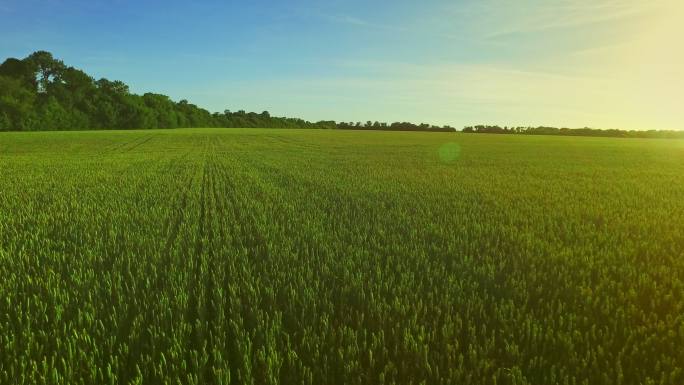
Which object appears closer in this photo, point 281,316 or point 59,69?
point 281,316

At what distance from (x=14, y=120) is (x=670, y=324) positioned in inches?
3668

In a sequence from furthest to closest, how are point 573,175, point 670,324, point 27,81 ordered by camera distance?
point 27,81 < point 573,175 < point 670,324

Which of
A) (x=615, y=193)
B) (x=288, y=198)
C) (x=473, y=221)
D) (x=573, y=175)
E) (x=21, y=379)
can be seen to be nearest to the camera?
(x=21, y=379)

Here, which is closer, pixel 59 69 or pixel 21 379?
pixel 21 379

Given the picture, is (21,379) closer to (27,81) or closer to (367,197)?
(367,197)

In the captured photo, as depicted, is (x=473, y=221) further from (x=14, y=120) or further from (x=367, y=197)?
(x=14, y=120)

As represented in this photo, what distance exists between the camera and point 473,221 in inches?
336

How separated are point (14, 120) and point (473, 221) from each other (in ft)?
293

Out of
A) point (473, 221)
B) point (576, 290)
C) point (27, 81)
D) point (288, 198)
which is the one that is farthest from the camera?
point (27, 81)

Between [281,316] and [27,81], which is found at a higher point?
[27,81]

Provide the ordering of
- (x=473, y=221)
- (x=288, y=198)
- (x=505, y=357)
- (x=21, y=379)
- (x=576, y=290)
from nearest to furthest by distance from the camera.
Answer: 1. (x=21, y=379)
2. (x=505, y=357)
3. (x=576, y=290)
4. (x=473, y=221)
5. (x=288, y=198)

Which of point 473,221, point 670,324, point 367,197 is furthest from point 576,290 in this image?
point 367,197

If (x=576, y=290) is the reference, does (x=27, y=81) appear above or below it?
above

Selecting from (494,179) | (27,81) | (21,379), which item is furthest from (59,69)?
(21,379)
